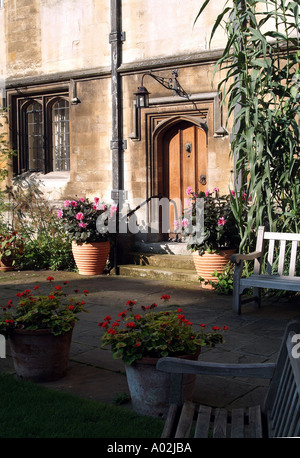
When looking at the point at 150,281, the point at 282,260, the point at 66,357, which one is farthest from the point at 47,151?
the point at 66,357

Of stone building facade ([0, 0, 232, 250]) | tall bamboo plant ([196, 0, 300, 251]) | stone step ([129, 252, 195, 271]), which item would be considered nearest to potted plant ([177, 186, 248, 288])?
stone step ([129, 252, 195, 271])

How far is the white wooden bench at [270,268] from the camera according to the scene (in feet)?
20.6

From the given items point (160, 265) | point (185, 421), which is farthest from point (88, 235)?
point (185, 421)

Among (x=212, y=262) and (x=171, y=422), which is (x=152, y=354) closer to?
(x=171, y=422)

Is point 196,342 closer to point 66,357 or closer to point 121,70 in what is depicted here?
point 66,357

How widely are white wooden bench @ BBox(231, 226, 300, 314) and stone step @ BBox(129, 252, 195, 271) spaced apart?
235cm

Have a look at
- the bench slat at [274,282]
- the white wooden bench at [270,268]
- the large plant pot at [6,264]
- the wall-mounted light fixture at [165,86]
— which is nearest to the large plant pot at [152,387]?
the bench slat at [274,282]

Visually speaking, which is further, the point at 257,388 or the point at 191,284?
the point at 191,284

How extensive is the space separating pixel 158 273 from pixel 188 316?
2.68 meters

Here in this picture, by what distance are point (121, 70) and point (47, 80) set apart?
1.95 m

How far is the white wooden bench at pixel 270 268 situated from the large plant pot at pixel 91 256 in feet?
10.9

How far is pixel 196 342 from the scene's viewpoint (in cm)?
377

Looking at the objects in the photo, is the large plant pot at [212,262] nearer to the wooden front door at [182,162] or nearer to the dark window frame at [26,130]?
the wooden front door at [182,162]

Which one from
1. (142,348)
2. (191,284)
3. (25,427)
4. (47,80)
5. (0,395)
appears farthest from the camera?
(47,80)
